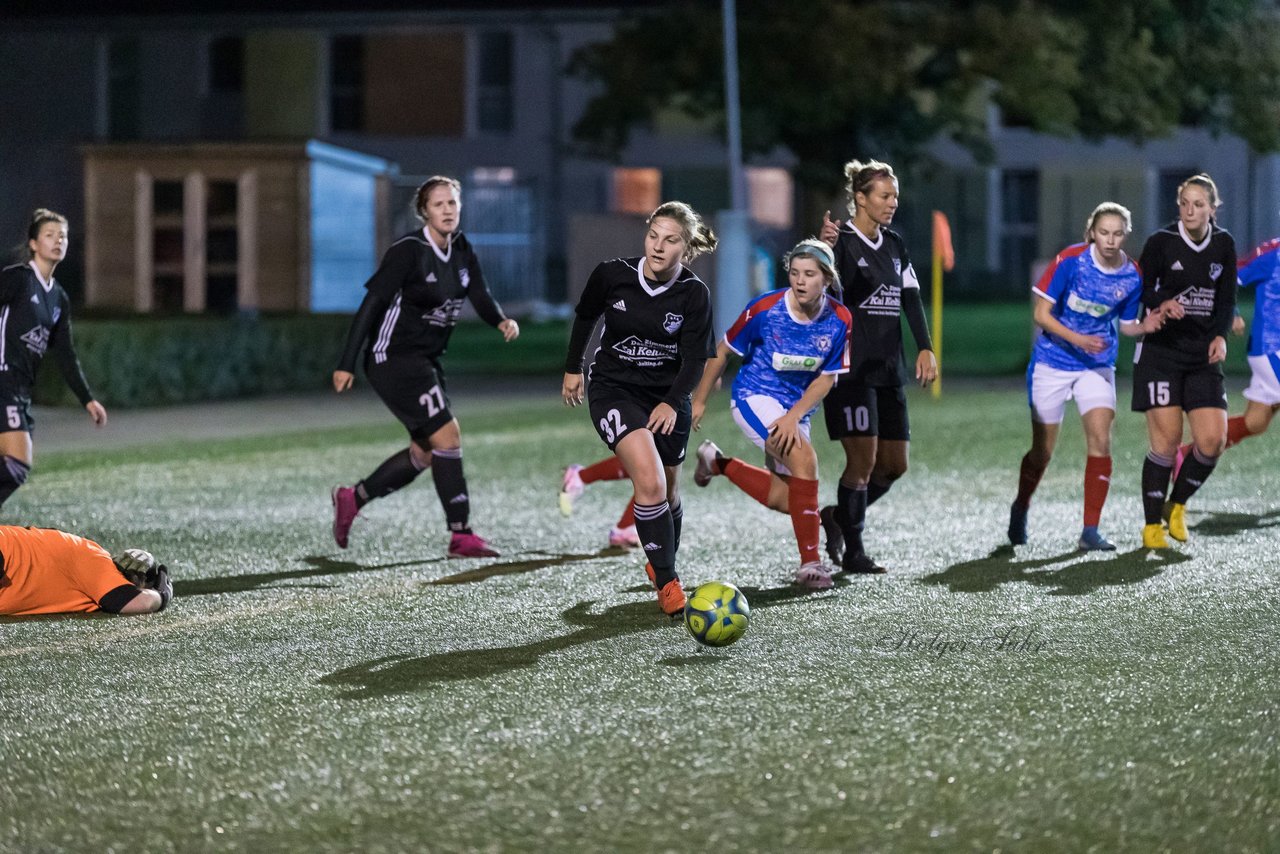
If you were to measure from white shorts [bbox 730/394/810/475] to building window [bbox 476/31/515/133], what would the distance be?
3963 centimetres

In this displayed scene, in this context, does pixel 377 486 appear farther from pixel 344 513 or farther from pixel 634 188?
pixel 634 188

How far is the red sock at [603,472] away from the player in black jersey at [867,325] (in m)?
1.33

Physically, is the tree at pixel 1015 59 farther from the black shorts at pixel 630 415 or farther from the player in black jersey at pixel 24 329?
the black shorts at pixel 630 415

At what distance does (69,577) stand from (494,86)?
1607 inches

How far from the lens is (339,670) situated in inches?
242

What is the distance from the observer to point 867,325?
327 inches

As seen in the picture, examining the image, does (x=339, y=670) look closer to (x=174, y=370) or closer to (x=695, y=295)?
(x=695, y=295)

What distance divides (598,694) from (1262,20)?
2506 cm

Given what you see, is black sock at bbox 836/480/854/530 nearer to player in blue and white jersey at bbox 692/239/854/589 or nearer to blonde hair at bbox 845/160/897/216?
player in blue and white jersey at bbox 692/239/854/589

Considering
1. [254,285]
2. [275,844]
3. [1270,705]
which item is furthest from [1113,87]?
[275,844]

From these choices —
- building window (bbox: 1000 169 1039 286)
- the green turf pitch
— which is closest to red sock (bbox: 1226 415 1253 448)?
the green turf pitch

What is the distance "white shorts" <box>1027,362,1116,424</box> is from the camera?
9000 millimetres

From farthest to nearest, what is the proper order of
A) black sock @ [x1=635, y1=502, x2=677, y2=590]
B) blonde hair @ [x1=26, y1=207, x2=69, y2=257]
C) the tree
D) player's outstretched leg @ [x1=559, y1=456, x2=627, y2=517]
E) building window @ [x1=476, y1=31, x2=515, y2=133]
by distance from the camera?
building window @ [x1=476, y1=31, x2=515, y2=133] < the tree < player's outstretched leg @ [x1=559, y1=456, x2=627, y2=517] < blonde hair @ [x1=26, y1=207, x2=69, y2=257] < black sock @ [x1=635, y1=502, x2=677, y2=590]

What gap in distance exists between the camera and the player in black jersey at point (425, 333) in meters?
8.81
